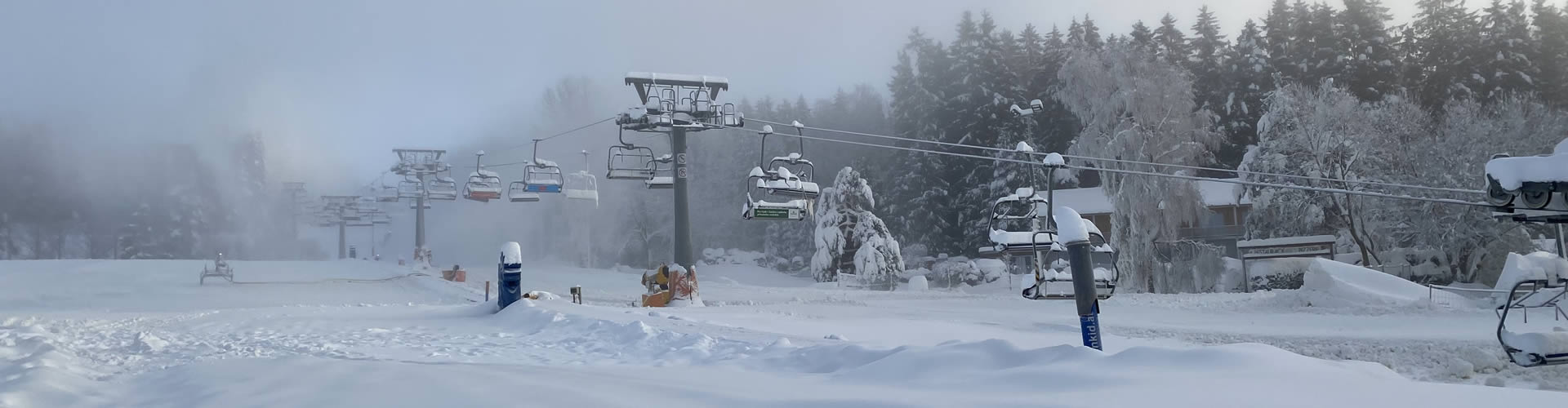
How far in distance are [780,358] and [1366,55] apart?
51853 millimetres

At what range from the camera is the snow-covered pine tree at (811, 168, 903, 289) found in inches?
1839

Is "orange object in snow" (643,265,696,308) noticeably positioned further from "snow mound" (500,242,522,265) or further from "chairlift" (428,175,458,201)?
"chairlift" (428,175,458,201)

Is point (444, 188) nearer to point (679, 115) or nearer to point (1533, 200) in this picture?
point (679, 115)

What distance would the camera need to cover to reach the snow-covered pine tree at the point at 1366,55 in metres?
48.6

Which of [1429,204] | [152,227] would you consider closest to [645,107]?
[1429,204]

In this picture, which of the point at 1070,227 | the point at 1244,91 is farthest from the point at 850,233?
the point at 1070,227

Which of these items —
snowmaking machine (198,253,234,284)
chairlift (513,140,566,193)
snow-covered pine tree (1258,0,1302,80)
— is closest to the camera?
chairlift (513,140,566,193)

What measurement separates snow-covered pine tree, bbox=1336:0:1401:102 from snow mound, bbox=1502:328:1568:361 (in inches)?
1794

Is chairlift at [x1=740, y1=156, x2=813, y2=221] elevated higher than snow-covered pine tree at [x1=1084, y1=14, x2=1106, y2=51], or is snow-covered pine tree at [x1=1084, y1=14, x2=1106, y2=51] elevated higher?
snow-covered pine tree at [x1=1084, y1=14, x2=1106, y2=51]

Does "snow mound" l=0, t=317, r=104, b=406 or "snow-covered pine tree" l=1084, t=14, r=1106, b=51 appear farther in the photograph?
"snow-covered pine tree" l=1084, t=14, r=1106, b=51

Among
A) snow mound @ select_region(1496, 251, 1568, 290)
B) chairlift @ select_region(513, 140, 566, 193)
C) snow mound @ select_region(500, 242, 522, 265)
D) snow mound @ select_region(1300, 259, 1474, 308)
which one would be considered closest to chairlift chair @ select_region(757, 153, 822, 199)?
snow mound @ select_region(500, 242, 522, 265)

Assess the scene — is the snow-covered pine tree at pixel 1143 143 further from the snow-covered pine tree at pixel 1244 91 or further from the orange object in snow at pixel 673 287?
the snow-covered pine tree at pixel 1244 91

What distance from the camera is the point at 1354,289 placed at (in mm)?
23047

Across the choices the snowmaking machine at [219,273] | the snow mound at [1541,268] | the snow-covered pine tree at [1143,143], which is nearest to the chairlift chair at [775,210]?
the snow-covered pine tree at [1143,143]
